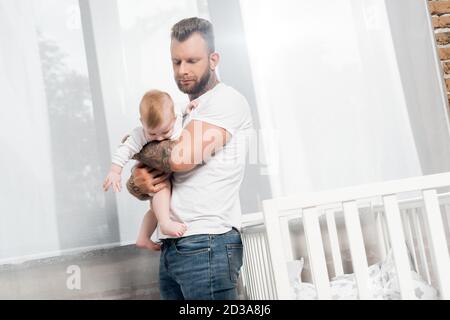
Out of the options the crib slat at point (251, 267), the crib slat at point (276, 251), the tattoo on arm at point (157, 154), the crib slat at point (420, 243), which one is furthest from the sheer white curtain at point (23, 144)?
the crib slat at point (420, 243)

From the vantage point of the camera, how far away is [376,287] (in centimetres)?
139

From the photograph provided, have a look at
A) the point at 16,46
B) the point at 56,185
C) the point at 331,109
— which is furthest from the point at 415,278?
the point at 16,46

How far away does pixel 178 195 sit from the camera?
1.56 metres

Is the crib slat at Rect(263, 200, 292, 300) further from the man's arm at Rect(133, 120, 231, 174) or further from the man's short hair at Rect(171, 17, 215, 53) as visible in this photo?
the man's short hair at Rect(171, 17, 215, 53)

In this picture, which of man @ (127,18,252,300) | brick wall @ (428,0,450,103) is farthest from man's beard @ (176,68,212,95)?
brick wall @ (428,0,450,103)

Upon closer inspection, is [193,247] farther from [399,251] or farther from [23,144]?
[23,144]

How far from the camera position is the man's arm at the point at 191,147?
1.55m

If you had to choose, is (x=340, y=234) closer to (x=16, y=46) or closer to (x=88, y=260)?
(x=88, y=260)

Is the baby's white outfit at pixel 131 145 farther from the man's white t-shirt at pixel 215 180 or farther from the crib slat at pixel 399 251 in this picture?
the crib slat at pixel 399 251

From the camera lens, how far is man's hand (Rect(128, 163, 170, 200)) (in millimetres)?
1593

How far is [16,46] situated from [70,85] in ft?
0.68

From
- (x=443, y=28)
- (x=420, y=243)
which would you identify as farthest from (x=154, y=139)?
(x=443, y=28)

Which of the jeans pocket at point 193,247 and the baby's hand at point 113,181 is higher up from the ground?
the baby's hand at point 113,181

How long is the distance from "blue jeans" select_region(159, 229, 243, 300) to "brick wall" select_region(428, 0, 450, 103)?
1.11m
